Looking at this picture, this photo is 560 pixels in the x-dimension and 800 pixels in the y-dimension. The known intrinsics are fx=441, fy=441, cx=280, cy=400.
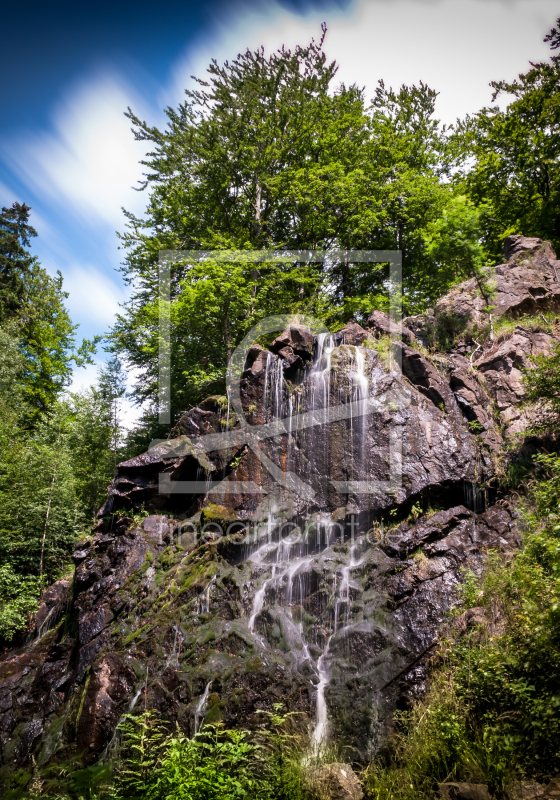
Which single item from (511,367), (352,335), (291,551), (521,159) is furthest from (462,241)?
(291,551)

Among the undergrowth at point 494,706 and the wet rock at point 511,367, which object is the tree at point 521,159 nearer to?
the wet rock at point 511,367

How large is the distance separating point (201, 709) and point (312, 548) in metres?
3.58

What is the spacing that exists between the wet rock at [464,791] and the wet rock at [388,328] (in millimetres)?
9415

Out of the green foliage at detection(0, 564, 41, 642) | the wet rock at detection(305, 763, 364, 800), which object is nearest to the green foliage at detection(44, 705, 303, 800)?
the wet rock at detection(305, 763, 364, 800)

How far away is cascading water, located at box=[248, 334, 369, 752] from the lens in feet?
25.1

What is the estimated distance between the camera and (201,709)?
689cm

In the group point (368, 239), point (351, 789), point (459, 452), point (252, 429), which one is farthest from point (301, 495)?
point (368, 239)

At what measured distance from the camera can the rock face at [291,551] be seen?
7.11 m

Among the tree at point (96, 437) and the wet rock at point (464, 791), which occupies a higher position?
the tree at point (96, 437)

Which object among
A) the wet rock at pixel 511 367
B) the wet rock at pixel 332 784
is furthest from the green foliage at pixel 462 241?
the wet rock at pixel 332 784

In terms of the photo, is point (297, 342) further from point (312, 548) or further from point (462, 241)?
point (462, 241)

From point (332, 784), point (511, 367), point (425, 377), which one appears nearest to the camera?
point (332, 784)

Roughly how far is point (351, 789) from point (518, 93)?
22.2m

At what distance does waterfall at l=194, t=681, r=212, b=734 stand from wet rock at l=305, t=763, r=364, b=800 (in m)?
2.26
